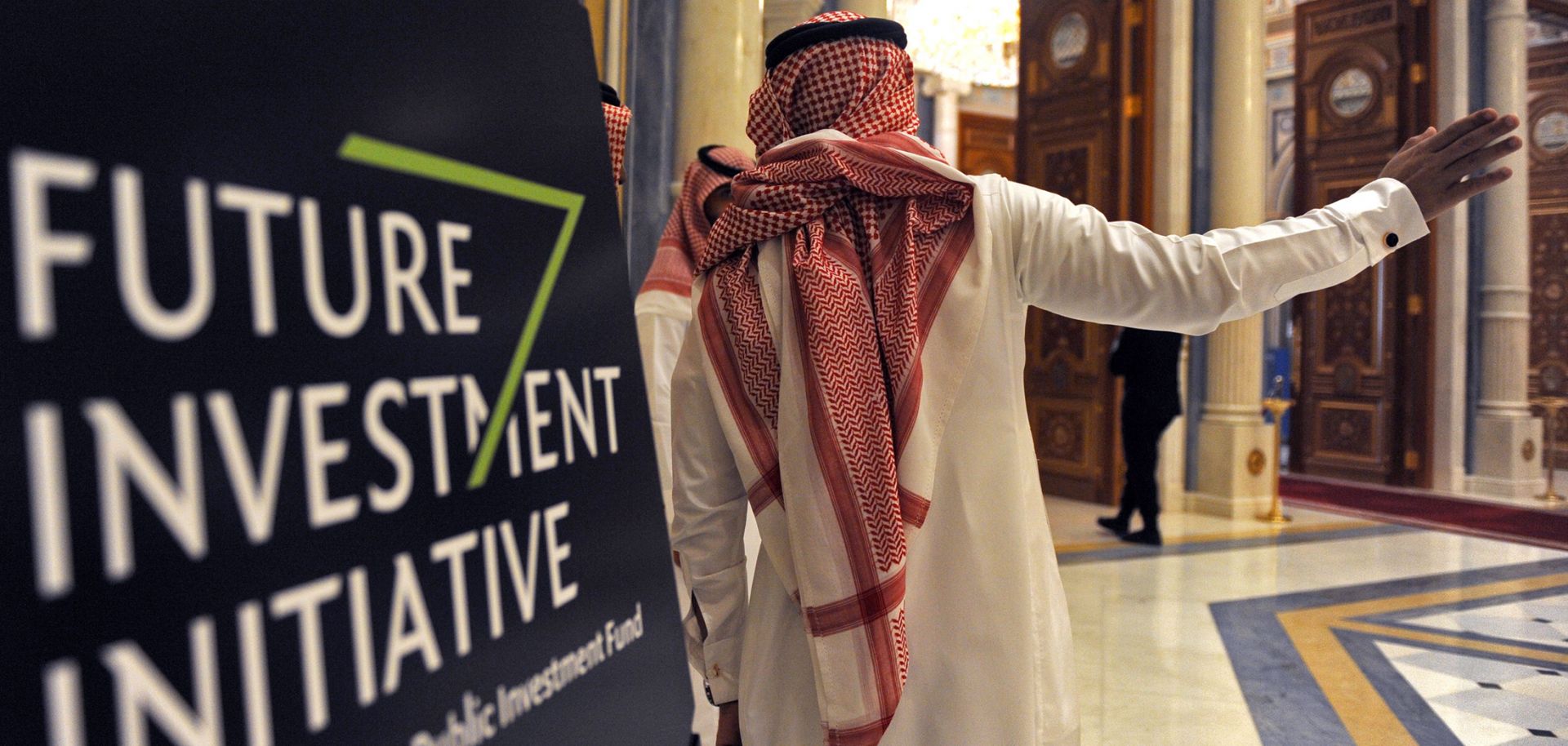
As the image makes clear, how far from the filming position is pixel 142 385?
33cm

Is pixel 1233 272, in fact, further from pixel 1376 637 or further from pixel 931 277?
pixel 1376 637

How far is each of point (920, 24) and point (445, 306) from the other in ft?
26.7

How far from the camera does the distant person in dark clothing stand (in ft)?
14.8

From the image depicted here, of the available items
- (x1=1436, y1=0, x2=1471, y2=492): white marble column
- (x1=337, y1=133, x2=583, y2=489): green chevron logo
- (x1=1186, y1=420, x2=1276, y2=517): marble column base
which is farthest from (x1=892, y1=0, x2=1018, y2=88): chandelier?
(x1=337, y1=133, x2=583, y2=489): green chevron logo

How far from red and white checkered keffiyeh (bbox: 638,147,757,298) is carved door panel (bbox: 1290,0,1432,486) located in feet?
19.7

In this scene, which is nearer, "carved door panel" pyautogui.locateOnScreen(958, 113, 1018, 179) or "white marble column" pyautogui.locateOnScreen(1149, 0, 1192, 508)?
"white marble column" pyautogui.locateOnScreen(1149, 0, 1192, 508)

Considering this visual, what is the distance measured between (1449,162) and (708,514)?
36.0 inches

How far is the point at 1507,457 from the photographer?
6.47 m

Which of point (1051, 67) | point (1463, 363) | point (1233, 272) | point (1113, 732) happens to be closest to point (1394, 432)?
point (1463, 363)

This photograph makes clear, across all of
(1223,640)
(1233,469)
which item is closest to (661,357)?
(1223,640)

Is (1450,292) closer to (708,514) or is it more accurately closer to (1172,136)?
(1172,136)

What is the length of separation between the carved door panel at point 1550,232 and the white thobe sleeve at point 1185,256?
26.3 feet

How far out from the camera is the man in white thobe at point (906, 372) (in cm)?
107

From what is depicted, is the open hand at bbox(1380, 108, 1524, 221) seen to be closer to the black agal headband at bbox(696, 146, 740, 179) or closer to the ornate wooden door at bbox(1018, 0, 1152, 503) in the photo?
the black agal headband at bbox(696, 146, 740, 179)
